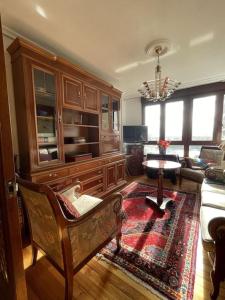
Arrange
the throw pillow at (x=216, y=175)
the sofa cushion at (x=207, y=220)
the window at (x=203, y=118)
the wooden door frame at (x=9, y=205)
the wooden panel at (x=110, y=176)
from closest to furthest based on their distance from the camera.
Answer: the wooden door frame at (x=9, y=205), the sofa cushion at (x=207, y=220), the throw pillow at (x=216, y=175), the wooden panel at (x=110, y=176), the window at (x=203, y=118)

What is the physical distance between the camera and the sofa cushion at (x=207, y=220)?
1131 millimetres

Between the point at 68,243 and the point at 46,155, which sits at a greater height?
the point at 46,155

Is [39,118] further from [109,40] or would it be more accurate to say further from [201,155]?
[201,155]

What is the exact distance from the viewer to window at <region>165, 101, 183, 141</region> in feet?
13.9

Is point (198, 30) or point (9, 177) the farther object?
point (198, 30)

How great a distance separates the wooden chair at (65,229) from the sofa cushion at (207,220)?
0.75 meters

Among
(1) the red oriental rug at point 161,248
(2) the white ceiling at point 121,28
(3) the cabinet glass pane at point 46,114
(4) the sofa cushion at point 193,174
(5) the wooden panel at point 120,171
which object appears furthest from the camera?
(5) the wooden panel at point 120,171

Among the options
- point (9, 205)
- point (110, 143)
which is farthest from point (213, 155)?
point (9, 205)

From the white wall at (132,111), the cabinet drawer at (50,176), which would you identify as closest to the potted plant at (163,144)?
the white wall at (132,111)

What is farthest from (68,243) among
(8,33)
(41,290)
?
(8,33)

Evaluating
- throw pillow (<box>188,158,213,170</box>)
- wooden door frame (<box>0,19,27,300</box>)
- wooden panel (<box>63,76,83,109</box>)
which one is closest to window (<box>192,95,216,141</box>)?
throw pillow (<box>188,158,213,170</box>)

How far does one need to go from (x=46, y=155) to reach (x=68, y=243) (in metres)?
1.30

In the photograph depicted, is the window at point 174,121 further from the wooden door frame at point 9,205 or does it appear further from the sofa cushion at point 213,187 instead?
the wooden door frame at point 9,205

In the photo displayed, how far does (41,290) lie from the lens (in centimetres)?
120
